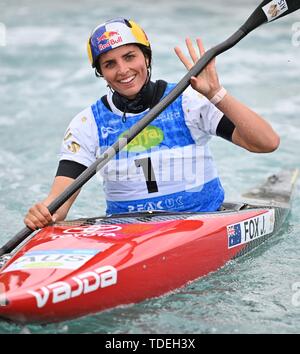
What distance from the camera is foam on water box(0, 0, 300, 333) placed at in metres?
3.77

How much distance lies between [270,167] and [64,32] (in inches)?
269

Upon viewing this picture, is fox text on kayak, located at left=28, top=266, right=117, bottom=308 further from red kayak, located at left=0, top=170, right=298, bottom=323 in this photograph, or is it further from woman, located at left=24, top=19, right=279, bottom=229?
woman, located at left=24, top=19, right=279, bottom=229

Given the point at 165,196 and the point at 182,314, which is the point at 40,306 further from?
the point at 165,196

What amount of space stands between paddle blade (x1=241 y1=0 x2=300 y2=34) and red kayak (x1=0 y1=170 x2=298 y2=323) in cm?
114

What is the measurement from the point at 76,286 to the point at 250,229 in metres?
1.55

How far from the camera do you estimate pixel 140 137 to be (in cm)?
443

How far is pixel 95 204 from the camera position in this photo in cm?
616

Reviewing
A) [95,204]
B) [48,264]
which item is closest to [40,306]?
[48,264]

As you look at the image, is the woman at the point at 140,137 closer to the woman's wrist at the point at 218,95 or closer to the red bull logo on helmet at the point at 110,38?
the red bull logo on helmet at the point at 110,38

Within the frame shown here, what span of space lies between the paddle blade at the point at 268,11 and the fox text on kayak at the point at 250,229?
1180 mm

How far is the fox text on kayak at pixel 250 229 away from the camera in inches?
174
